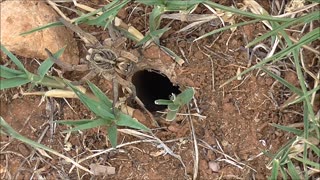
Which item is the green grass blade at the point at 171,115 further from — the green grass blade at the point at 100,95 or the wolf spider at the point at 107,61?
the green grass blade at the point at 100,95

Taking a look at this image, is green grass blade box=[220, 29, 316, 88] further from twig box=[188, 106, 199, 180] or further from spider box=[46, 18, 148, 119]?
spider box=[46, 18, 148, 119]

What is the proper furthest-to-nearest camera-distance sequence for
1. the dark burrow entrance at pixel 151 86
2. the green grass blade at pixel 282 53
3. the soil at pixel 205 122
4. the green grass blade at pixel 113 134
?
the dark burrow entrance at pixel 151 86
the soil at pixel 205 122
the green grass blade at pixel 113 134
the green grass blade at pixel 282 53

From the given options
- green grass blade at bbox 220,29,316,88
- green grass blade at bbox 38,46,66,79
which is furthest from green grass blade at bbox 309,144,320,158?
Answer: green grass blade at bbox 38,46,66,79

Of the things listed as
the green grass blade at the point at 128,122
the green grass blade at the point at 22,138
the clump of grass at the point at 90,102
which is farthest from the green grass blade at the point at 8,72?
the green grass blade at the point at 128,122

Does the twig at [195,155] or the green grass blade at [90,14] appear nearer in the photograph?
the green grass blade at [90,14]

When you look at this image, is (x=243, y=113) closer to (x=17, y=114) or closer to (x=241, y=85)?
(x=241, y=85)

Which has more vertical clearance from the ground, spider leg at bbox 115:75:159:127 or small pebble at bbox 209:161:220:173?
spider leg at bbox 115:75:159:127

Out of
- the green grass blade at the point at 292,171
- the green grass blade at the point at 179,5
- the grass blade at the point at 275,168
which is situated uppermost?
the green grass blade at the point at 179,5
